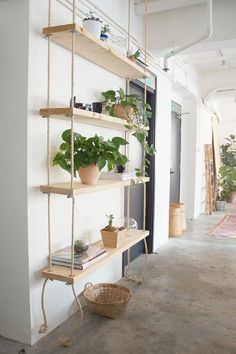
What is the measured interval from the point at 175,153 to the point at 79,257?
164 inches

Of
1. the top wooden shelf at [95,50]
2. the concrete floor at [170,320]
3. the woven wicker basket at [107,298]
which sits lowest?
the concrete floor at [170,320]

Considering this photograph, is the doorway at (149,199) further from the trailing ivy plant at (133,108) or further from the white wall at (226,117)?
the white wall at (226,117)

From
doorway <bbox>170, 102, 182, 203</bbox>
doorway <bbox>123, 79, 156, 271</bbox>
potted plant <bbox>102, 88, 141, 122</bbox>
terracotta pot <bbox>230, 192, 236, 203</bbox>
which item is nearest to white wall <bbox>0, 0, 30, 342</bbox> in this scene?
potted plant <bbox>102, 88, 141, 122</bbox>

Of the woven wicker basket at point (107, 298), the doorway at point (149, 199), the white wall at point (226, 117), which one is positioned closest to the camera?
the woven wicker basket at point (107, 298)

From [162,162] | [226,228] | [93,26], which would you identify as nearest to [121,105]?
[93,26]

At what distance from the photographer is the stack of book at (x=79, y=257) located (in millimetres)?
Answer: 2047

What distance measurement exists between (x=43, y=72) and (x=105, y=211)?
135 centimetres

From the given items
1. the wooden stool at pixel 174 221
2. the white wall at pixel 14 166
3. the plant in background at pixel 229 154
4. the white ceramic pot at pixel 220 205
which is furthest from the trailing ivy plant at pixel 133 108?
the plant in background at pixel 229 154

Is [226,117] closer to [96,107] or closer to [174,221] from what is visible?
[174,221]

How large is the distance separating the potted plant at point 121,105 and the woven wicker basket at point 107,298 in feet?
4.62

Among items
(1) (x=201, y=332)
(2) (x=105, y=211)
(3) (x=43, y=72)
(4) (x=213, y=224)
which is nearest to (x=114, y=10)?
(3) (x=43, y=72)

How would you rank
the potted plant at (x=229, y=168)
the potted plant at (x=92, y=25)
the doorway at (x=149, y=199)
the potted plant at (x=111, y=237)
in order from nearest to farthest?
the potted plant at (x=92, y=25)
the potted plant at (x=111, y=237)
the doorway at (x=149, y=199)
the potted plant at (x=229, y=168)

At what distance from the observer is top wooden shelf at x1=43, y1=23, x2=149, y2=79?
1923 mm

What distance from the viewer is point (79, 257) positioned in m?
2.10
